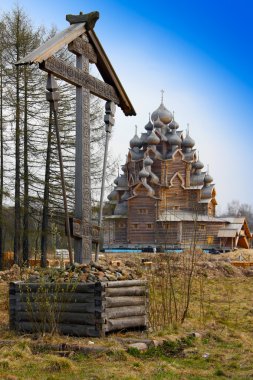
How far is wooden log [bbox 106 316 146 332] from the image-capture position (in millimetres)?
7102

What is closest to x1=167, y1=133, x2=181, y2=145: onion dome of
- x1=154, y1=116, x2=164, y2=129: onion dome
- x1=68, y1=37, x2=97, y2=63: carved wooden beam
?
x1=154, y1=116, x2=164, y2=129: onion dome

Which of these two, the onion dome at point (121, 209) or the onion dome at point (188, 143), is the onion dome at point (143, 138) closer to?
the onion dome at point (188, 143)

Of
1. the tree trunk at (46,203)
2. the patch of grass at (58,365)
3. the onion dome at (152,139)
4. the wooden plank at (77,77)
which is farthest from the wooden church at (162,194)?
the patch of grass at (58,365)

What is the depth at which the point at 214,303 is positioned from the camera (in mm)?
11648

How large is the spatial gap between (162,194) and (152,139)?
4387mm

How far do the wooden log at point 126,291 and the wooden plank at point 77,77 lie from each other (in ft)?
9.89

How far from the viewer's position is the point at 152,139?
44.8 metres

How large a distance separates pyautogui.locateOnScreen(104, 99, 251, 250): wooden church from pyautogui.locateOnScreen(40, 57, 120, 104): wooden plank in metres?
33.1

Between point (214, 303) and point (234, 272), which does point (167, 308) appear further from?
point (234, 272)

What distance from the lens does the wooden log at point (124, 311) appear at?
713 cm

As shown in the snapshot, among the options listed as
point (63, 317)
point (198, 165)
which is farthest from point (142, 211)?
point (63, 317)

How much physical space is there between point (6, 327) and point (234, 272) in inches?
559

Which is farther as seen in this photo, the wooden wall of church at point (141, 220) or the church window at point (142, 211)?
the church window at point (142, 211)

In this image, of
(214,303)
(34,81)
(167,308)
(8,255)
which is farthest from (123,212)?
(167,308)
